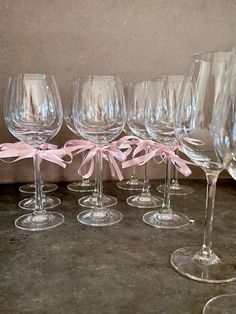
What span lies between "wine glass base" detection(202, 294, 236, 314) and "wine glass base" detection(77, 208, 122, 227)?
0.86 feet

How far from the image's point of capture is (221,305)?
15.8 inches

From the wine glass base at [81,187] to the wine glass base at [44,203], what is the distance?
2.7 inches

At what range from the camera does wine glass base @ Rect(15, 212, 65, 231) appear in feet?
2.03

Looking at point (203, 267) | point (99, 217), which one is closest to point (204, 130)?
point (203, 267)

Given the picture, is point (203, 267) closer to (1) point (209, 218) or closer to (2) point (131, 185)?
(1) point (209, 218)

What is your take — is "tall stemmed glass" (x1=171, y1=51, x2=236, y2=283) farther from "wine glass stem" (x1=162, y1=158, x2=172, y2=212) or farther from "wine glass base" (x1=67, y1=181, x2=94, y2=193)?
"wine glass base" (x1=67, y1=181, x2=94, y2=193)

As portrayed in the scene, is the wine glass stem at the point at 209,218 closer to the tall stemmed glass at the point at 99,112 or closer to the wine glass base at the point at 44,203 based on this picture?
the tall stemmed glass at the point at 99,112

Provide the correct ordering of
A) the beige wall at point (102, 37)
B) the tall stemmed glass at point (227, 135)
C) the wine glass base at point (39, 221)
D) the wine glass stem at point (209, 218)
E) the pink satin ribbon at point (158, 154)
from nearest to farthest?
the tall stemmed glass at point (227, 135) → the wine glass stem at point (209, 218) → the wine glass base at point (39, 221) → the pink satin ribbon at point (158, 154) → the beige wall at point (102, 37)

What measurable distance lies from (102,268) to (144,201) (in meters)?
0.31

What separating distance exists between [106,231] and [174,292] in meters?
0.21

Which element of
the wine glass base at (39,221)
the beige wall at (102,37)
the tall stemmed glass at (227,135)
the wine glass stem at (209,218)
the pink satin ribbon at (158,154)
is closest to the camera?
the tall stemmed glass at (227,135)

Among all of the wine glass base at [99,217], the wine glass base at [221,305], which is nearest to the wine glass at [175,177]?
the wine glass base at [99,217]

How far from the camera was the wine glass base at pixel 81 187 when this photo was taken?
842 mm

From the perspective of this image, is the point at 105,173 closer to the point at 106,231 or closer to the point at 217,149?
the point at 106,231
